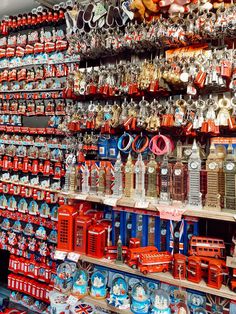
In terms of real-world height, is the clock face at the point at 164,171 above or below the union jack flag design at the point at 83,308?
above

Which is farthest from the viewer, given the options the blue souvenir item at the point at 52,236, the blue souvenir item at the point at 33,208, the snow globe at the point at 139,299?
the blue souvenir item at the point at 33,208

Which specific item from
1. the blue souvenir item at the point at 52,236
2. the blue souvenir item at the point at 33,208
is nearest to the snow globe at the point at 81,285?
the blue souvenir item at the point at 52,236

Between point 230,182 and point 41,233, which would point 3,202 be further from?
point 230,182

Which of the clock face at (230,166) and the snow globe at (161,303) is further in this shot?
the snow globe at (161,303)

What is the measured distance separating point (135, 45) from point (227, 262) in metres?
1.53

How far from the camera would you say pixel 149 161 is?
78.5 inches

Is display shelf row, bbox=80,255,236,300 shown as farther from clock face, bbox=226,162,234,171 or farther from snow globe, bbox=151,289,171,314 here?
clock face, bbox=226,162,234,171

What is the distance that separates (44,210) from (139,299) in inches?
64.6

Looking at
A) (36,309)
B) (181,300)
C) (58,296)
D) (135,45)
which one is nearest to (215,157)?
(181,300)

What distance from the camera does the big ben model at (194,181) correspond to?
1.73 m

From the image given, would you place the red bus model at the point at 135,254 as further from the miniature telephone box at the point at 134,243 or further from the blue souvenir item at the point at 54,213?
the blue souvenir item at the point at 54,213

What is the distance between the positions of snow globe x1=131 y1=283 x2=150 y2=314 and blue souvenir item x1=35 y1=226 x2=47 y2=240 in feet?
5.00

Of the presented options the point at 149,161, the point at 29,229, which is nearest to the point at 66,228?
the point at 149,161

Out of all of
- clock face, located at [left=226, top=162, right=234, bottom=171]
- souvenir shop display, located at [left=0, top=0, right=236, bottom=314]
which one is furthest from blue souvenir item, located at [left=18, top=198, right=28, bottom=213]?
clock face, located at [left=226, top=162, right=234, bottom=171]
